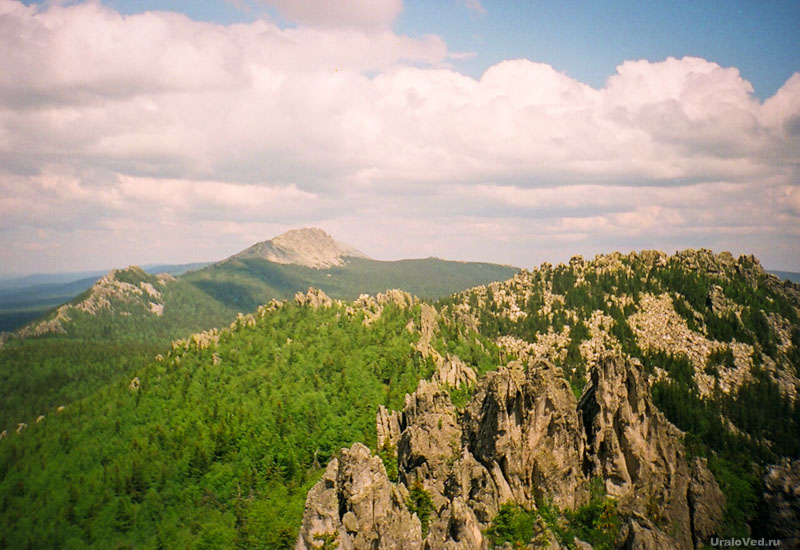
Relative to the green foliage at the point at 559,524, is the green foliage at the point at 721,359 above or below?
above

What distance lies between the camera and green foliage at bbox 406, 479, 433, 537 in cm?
8268

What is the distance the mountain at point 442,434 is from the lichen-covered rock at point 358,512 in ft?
1.02

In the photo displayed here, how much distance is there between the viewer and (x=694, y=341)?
172 meters

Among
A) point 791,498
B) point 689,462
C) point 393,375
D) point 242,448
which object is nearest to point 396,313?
point 393,375

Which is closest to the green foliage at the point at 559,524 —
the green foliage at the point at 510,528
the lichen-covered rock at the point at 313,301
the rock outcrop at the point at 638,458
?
the green foliage at the point at 510,528

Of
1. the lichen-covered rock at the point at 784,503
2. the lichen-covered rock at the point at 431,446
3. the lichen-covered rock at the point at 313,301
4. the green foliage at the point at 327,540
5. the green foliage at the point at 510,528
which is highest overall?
the lichen-covered rock at the point at 313,301

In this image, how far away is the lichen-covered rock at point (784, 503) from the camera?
82.9m

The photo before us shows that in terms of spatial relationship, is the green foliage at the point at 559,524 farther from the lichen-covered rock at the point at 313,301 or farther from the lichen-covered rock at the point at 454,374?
the lichen-covered rock at the point at 313,301

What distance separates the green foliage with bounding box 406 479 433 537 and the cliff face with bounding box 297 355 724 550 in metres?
0.64

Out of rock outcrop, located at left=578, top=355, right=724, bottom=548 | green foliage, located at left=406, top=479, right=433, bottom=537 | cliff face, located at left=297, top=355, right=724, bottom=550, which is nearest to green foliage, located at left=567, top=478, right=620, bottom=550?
cliff face, located at left=297, top=355, right=724, bottom=550

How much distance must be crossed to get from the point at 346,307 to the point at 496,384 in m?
108

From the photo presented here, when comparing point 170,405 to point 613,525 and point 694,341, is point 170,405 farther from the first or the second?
point 694,341

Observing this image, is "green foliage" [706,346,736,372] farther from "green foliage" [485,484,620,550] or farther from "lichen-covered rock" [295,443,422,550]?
"lichen-covered rock" [295,443,422,550]

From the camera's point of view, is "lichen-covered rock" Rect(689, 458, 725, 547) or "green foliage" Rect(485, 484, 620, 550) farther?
"lichen-covered rock" Rect(689, 458, 725, 547)
